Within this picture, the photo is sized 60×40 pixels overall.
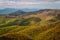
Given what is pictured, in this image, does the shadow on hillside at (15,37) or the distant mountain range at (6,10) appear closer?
the shadow on hillside at (15,37)

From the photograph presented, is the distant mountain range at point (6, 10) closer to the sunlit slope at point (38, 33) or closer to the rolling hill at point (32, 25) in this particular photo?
the rolling hill at point (32, 25)

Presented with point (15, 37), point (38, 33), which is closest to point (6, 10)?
point (15, 37)

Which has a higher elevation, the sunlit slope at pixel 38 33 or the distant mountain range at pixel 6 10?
the distant mountain range at pixel 6 10

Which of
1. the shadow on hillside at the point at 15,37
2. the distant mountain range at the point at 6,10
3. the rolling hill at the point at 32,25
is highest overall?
the distant mountain range at the point at 6,10

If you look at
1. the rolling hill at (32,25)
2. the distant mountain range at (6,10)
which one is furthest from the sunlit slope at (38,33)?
the distant mountain range at (6,10)

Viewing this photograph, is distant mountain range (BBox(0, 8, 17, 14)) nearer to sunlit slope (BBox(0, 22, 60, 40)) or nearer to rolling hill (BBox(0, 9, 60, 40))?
rolling hill (BBox(0, 9, 60, 40))

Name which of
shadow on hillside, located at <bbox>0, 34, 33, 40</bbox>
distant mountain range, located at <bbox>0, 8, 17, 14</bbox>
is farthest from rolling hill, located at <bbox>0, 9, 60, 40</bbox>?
distant mountain range, located at <bbox>0, 8, 17, 14</bbox>

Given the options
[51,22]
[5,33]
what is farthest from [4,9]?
[51,22]

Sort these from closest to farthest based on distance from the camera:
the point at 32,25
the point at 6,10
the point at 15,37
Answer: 1. the point at 15,37
2. the point at 32,25
3. the point at 6,10

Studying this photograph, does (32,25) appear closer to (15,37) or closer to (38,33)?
(38,33)
